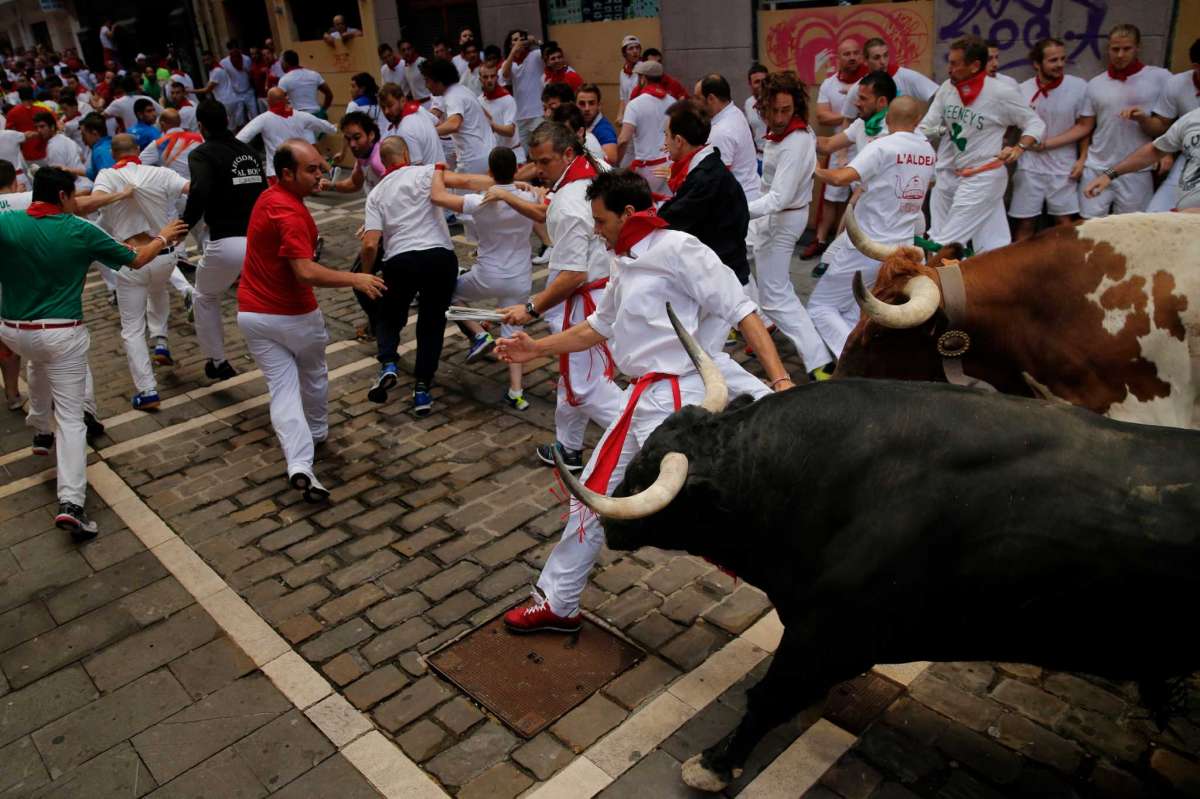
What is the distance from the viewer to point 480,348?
28.2ft

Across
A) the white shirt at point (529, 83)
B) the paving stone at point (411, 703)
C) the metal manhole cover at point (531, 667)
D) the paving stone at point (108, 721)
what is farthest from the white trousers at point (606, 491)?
the white shirt at point (529, 83)

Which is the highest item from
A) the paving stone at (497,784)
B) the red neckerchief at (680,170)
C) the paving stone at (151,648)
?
the red neckerchief at (680,170)

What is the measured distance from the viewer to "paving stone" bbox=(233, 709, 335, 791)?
4098 mm

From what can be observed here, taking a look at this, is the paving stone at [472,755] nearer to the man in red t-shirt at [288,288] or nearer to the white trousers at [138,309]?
the man in red t-shirt at [288,288]

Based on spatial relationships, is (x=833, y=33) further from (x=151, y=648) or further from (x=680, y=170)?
(x=151, y=648)

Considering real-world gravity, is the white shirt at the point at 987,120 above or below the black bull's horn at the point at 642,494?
above

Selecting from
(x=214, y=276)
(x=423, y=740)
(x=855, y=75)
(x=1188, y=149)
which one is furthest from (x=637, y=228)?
(x=855, y=75)

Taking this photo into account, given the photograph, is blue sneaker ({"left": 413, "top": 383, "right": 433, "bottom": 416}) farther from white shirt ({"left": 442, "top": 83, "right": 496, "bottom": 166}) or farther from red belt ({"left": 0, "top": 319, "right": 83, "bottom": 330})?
white shirt ({"left": 442, "top": 83, "right": 496, "bottom": 166})

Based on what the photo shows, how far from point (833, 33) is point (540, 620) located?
9.10m

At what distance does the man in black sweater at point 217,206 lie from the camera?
816 cm

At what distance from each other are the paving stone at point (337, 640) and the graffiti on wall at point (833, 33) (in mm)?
8934

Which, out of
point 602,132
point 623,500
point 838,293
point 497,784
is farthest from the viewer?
point 602,132

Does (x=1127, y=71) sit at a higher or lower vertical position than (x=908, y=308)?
higher

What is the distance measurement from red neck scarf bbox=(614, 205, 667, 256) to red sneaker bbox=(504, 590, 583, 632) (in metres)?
1.79
